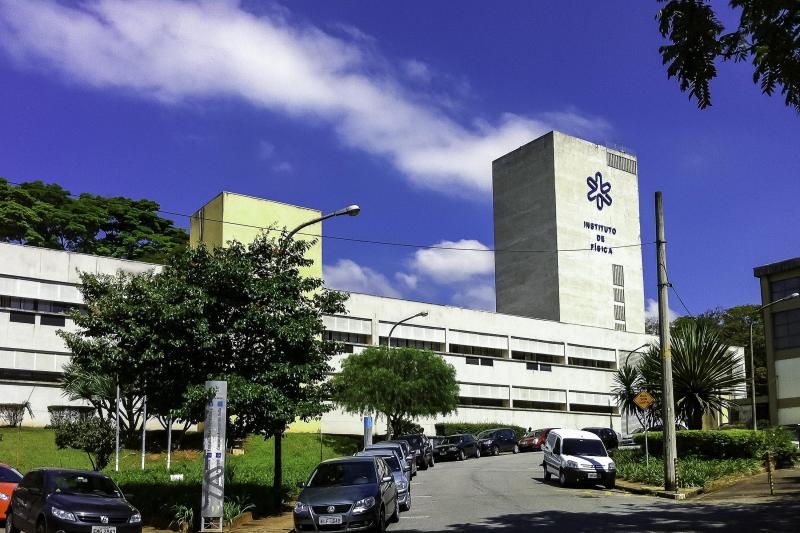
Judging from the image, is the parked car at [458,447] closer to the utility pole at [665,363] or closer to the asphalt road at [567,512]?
the asphalt road at [567,512]

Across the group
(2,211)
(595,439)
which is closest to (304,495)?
(595,439)

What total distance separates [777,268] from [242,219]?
38917 millimetres

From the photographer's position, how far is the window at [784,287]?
56938 mm

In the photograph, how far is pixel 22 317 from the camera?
47.8m

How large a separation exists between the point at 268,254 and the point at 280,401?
13.1 feet

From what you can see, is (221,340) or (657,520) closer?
(657,520)

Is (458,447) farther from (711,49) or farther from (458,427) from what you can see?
(711,49)

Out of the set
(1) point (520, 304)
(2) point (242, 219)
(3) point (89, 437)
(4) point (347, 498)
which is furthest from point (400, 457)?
(1) point (520, 304)

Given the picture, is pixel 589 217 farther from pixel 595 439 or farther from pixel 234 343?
pixel 234 343

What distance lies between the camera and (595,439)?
2652 centimetres

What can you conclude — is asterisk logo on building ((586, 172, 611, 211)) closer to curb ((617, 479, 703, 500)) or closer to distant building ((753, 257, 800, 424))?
distant building ((753, 257, 800, 424))

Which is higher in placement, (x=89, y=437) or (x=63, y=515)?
(x=89, y=437)

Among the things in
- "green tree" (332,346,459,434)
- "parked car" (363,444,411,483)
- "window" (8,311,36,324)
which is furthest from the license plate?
"window" (8,311,36,324)

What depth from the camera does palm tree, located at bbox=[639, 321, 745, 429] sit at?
28891 millimetres
